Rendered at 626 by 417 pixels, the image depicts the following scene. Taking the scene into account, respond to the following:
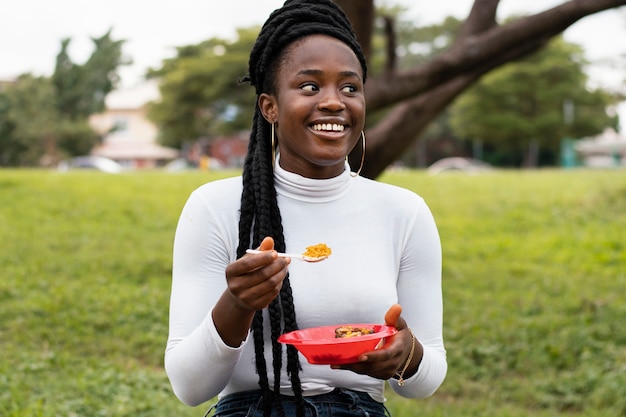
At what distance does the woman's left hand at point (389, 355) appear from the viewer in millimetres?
1878

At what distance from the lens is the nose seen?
7.00 feet

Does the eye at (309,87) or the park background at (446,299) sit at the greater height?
the eye at (309,87)

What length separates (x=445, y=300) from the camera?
7168 mm

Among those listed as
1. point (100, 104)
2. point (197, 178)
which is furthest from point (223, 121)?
point (197, 178)

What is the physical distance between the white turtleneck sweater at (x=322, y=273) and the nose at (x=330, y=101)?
0.23 meters

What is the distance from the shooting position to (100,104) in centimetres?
2980

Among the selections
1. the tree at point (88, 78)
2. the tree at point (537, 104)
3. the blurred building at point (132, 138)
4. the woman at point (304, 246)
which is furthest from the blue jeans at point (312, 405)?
the blurred building at point (132, 138)

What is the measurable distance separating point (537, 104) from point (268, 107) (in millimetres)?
33165

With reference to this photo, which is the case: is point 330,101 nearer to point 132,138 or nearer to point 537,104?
point 537,104

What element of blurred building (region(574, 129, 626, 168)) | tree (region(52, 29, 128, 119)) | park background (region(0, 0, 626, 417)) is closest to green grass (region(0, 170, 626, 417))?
park background (region(0, 0, 626, 417))

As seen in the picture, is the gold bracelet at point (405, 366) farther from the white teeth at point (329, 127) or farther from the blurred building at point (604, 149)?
the blurred building at point (604, 149)

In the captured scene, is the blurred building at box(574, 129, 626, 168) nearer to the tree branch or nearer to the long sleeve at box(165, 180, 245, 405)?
the tree branch

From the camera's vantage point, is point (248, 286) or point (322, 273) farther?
point (322, 273)

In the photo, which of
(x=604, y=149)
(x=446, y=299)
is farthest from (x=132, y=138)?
(x=446, y=299)
